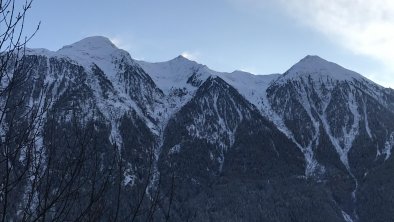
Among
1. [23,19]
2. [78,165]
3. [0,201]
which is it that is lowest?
[0,201]

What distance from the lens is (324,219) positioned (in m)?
195

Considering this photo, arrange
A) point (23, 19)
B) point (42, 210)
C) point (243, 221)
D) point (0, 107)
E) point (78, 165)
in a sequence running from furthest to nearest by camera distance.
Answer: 1. point (243, 221)
2. point (23, 19)
3. point (0, 107)
4. point (78, 165)
5. point (42, 210)

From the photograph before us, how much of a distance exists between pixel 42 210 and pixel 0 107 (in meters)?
1.72

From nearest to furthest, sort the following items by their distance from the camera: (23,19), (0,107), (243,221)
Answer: (0,107) < (23,19) < (243,221)

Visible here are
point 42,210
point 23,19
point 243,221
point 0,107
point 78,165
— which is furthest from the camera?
point 243,221

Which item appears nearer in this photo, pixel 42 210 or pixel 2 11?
pixel 42 210

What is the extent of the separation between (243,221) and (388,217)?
50337 millimetres

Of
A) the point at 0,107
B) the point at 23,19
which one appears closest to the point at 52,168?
the point at 0,107

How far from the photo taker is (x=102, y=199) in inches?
255

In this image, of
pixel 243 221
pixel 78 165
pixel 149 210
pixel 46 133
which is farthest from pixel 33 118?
pixel 243 221

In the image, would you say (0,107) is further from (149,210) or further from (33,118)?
(149,210)

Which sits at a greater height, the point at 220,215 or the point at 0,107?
the point at 0,107

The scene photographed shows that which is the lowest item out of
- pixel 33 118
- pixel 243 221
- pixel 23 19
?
pixel 243 221

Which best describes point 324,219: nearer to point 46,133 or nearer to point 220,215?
point 220,215
